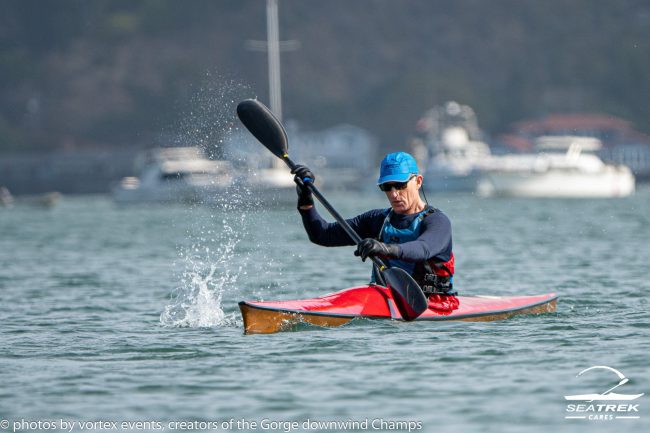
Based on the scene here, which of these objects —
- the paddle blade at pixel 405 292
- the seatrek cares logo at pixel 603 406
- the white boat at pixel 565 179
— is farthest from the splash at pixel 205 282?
the white boat at pixel 565 179

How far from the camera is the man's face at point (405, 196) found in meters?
10.6

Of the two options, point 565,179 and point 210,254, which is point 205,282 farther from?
point 565,179

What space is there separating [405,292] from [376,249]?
32.3 inches

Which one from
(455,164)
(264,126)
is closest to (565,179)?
(455,164)

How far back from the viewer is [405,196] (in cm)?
1069

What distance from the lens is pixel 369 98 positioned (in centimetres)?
10862

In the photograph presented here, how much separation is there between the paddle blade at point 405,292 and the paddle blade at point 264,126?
234 cm

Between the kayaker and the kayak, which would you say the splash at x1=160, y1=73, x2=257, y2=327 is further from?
the kayaker

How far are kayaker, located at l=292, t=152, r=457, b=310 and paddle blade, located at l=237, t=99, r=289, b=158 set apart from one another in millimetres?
1528

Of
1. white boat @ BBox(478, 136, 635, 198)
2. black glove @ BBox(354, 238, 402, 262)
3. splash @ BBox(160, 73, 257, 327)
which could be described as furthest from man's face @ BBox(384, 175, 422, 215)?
white boat @ BBox(478, 136, 635, 198)

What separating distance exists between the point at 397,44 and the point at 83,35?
2846cm

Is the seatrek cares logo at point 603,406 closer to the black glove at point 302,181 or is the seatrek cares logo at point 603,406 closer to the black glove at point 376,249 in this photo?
the black glove at point 376,249

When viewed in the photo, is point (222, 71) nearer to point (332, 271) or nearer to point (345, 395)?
point (332, 271)

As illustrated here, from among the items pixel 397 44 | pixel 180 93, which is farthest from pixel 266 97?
pixel 397 44
